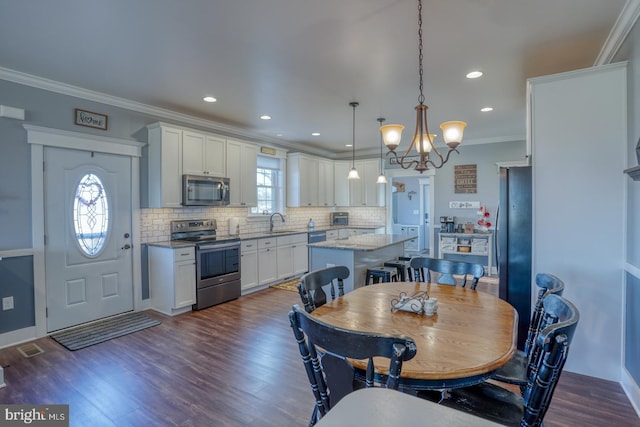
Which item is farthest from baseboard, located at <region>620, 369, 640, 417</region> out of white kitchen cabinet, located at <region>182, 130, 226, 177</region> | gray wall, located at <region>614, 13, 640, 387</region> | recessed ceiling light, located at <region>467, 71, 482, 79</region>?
white kitchen cabinet, located at <region>182, 130, 226, 177</region>

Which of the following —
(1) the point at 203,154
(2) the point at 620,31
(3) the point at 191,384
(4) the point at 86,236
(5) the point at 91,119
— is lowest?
(3) the point at 191,384

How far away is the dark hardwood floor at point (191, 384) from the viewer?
2.17m

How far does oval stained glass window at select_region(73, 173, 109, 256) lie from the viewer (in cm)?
384

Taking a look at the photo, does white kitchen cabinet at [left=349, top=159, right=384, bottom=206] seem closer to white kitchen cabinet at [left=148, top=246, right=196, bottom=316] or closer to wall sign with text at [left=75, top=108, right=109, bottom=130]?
white kitchen cabinet at [left=148, top=246, right=196, bottom=316]

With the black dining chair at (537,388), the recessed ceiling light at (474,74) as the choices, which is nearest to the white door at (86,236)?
the black dining chair at (537,388)

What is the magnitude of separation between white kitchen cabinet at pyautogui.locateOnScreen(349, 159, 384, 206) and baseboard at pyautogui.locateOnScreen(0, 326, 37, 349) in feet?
19.1

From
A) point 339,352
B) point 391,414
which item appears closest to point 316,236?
point 339,352

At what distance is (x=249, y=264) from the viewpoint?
5.17 meters

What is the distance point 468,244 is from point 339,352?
19.5 ft

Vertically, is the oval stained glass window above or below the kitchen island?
above

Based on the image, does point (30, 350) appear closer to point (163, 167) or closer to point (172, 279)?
point (172, 279)

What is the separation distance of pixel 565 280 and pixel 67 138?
5145mm

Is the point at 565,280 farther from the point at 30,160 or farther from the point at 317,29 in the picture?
the point at 30,160

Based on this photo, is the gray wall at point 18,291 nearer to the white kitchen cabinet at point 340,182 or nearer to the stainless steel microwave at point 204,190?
the stainless steel microwave at point 204,190
